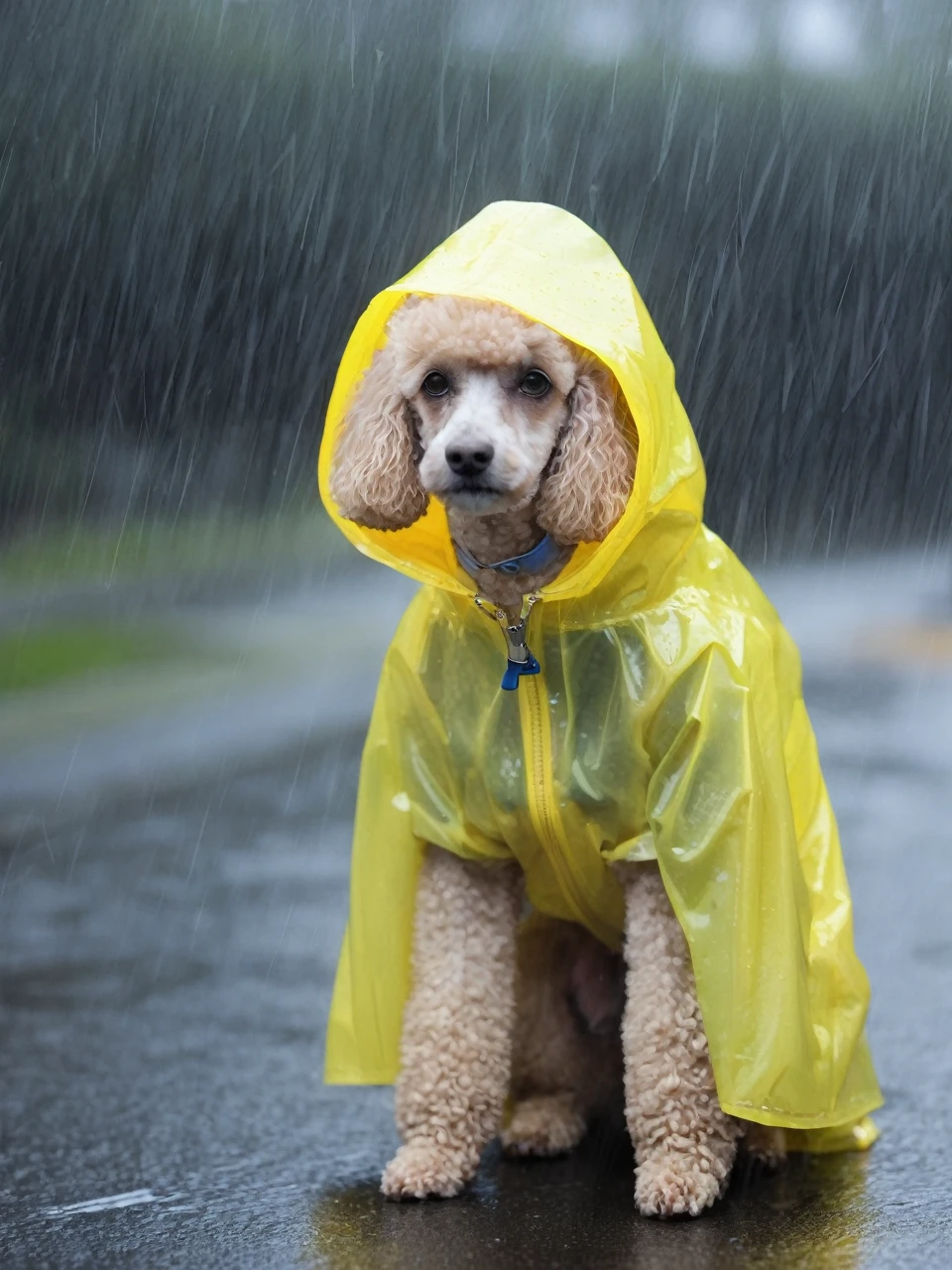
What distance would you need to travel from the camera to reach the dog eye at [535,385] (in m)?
2.93

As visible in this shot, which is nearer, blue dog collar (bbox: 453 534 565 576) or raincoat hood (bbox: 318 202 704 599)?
raincoat hood (bbox: 318 202 704 599)

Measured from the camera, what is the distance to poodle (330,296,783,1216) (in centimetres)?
288

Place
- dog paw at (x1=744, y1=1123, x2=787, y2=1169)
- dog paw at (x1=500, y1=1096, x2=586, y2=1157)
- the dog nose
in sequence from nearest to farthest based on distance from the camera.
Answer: the dog nose → dog paw at (x1=744, y1=1123, x2=787, y2=1169) → dog paw at (x1=500, y1=1096, x2=586, y2=1157)

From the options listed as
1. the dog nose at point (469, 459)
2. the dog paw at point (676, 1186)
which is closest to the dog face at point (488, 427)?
the dog nose at point (469, 459)

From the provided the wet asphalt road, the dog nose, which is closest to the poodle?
the dog nose

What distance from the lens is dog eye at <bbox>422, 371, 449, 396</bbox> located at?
2982 mm

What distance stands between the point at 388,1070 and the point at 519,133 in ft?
33.4

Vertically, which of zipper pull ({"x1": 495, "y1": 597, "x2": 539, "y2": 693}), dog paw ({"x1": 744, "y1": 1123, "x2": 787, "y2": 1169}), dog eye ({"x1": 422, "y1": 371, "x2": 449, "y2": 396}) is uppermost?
dog eye ({"x1": 422, "y1": 371, "x2": 449, "y2": 396})

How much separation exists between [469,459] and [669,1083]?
3.79ft

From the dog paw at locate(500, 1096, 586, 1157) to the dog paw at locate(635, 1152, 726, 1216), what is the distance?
0.36 meters

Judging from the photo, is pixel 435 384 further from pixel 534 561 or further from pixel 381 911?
pixel 381 911

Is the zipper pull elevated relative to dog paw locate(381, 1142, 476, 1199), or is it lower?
elevated

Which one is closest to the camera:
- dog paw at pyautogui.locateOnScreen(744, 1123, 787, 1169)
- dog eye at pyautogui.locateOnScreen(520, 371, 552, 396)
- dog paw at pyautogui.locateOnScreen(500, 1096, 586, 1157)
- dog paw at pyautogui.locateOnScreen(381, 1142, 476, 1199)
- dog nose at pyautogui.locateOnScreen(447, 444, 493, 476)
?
dog nose at pyautogui.locateOnScreen(447, 444, 493, 476)

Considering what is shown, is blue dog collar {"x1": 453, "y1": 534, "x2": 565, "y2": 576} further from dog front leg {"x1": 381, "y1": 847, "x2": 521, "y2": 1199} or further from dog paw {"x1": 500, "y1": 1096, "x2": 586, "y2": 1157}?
dog paw {"x1": 500, "y1": 1096, "x2": 586, "y2": 1157}
